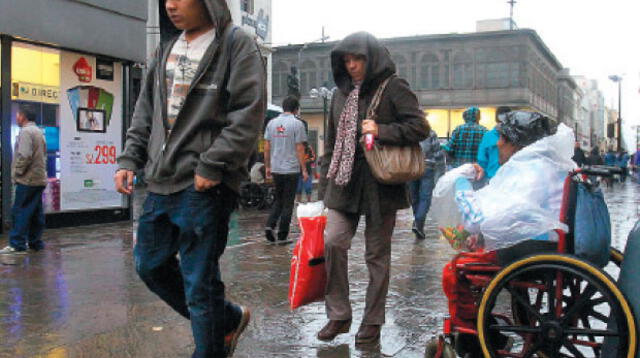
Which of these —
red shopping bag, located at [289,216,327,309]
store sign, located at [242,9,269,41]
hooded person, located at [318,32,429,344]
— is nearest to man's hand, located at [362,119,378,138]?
hooded person, located at [318,32,429,344]

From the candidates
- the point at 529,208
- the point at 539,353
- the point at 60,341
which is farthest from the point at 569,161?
the point at 60,341

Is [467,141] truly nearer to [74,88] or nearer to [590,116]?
[74,88]

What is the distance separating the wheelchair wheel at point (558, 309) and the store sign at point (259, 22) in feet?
94.4

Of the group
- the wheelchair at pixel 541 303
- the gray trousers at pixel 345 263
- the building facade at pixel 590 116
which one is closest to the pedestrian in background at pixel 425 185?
the gray trousers at pixel 345 263

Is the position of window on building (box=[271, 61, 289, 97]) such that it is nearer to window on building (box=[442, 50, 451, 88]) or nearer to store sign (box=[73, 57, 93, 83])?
window on building (box=[442, 50, 451, 88])

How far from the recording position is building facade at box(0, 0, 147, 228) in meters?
9.86

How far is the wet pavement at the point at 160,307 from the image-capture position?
3.91 meters

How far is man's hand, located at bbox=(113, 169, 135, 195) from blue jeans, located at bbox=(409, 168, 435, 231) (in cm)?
614

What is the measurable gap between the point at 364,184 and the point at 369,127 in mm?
393

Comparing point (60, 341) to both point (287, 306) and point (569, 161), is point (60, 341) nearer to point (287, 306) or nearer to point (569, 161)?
point (287, 306)

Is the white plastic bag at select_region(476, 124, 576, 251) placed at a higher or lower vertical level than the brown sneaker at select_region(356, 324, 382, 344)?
higher

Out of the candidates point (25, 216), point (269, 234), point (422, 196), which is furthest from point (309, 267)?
point (422, 196)

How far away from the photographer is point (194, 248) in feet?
9.71

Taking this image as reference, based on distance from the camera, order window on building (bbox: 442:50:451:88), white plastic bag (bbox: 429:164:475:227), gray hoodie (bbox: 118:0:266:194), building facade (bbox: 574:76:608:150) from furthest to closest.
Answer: building facade (bbox: 574:76:608:150)
window on building (bbox: 442:50:451:88)
white plastic bag (bbox: 429:164:475:227)
gray hoodie (bbox: 118:0:266:194)
